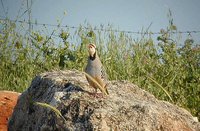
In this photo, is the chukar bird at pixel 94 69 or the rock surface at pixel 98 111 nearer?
the rock surface at pixel 98 111

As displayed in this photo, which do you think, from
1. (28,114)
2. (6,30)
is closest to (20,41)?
(6,30)

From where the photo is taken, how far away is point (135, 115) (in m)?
3.07

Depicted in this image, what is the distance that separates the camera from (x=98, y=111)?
3.04 meters

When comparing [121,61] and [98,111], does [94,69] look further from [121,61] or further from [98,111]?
[121,61]

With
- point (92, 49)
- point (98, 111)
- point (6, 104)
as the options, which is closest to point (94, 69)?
point (92, 49)

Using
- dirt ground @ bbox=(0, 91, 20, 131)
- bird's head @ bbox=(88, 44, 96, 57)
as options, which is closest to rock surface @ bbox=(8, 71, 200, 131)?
bird's head @ bbox=(88, 44, 96, 57)

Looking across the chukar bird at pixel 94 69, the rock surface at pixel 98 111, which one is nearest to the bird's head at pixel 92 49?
the chukar bird at pixel 94 69

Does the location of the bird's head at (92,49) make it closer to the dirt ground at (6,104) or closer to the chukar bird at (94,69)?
the chukar bird at (94,69)

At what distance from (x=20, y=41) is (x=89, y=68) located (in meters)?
5.63

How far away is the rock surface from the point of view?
3.01 meters

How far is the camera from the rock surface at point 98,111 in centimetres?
301

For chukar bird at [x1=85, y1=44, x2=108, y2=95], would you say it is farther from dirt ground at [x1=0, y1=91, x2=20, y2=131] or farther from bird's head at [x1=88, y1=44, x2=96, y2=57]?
dirt ground at [x1=0, y1=91, x2=20, y2=131]

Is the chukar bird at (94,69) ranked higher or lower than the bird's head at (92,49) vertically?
lower

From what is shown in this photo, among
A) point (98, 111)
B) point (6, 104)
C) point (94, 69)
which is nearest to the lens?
point (98, 111)
